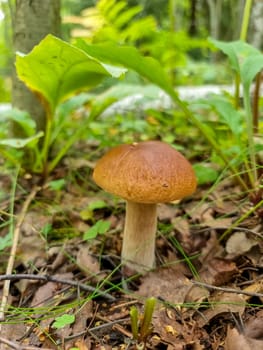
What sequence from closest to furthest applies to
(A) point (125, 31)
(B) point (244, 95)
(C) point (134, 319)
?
(C) point (134, 319) < (B) point (244, 95) < (A) point (125, 31)

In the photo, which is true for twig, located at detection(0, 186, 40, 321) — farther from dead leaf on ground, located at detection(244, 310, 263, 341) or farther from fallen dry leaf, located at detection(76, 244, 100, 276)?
dead leaf on ground, located at detection(244, 310, 263, 341)

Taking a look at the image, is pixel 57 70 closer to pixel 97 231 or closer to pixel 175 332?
pixel 97 231

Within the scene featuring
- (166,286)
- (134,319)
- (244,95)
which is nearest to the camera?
(134,319)

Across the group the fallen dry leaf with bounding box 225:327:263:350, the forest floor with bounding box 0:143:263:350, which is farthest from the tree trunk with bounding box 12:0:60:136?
the fallen dry leaf with bounding box 225:327:263:350

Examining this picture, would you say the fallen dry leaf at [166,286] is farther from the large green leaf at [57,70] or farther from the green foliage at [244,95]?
the large green leaf at [57,70]

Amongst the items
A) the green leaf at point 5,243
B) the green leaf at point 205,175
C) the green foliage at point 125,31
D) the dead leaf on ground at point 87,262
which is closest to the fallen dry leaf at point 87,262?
the dead leaf on ground at point 87,262

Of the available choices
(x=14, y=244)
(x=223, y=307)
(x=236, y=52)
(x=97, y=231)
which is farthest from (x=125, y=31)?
(x=223, y=307)

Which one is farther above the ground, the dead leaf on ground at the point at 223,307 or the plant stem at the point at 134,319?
the plant stem at the point at 134,319
